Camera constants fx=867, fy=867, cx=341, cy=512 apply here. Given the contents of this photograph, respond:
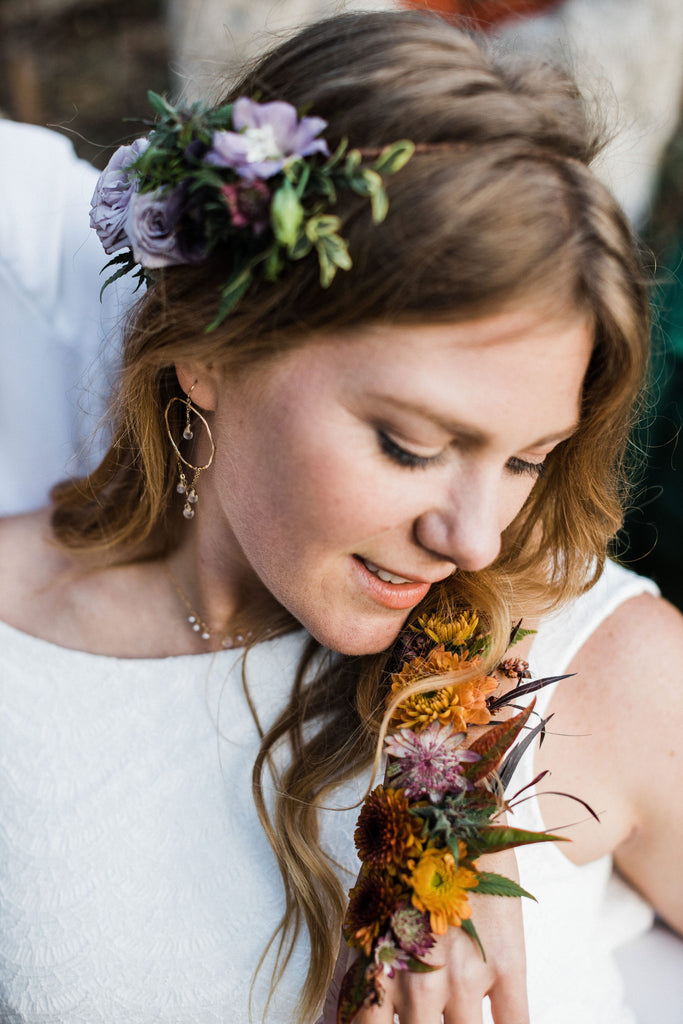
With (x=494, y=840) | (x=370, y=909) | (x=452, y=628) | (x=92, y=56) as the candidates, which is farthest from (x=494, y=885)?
(x=92, y=56)

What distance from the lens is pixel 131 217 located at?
1.35m

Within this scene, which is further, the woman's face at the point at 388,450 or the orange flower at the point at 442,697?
the orange flower at the point at 442,697

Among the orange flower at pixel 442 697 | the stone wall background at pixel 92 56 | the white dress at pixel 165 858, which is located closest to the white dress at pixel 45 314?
the white dress at pixel 165 858

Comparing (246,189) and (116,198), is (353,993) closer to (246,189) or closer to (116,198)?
(246,189)

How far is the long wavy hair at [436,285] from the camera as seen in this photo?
116 cm

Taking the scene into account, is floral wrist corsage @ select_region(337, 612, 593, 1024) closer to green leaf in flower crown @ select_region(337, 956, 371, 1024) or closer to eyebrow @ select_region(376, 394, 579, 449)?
green leaf in flower crown @ select_region(337, 956, 371, 1024)

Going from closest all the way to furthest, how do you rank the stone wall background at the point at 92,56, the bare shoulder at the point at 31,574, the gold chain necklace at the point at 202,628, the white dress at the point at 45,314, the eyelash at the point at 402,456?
the eyelash at the point at 402,456 < the gold chain necklace at the point at 202,628 < the bare shoulder at the point at 31,574 < the white dress at the point at 45,314 < the stone wall background at the point at 92,56

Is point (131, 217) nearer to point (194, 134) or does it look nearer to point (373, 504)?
point (194, 134)

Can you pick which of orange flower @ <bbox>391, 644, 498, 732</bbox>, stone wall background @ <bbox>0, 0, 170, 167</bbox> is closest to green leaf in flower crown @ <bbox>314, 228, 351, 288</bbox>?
orange flower @ <bbox>391, 644, 498, 732</bbox>

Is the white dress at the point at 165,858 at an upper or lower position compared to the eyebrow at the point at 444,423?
lower

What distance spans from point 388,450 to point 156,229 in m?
0.49

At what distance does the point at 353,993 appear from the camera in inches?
47.8

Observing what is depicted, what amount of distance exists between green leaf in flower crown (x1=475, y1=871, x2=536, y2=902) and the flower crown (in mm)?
899

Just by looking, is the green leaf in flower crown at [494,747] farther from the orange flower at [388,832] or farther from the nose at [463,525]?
the nose at [463,525]
